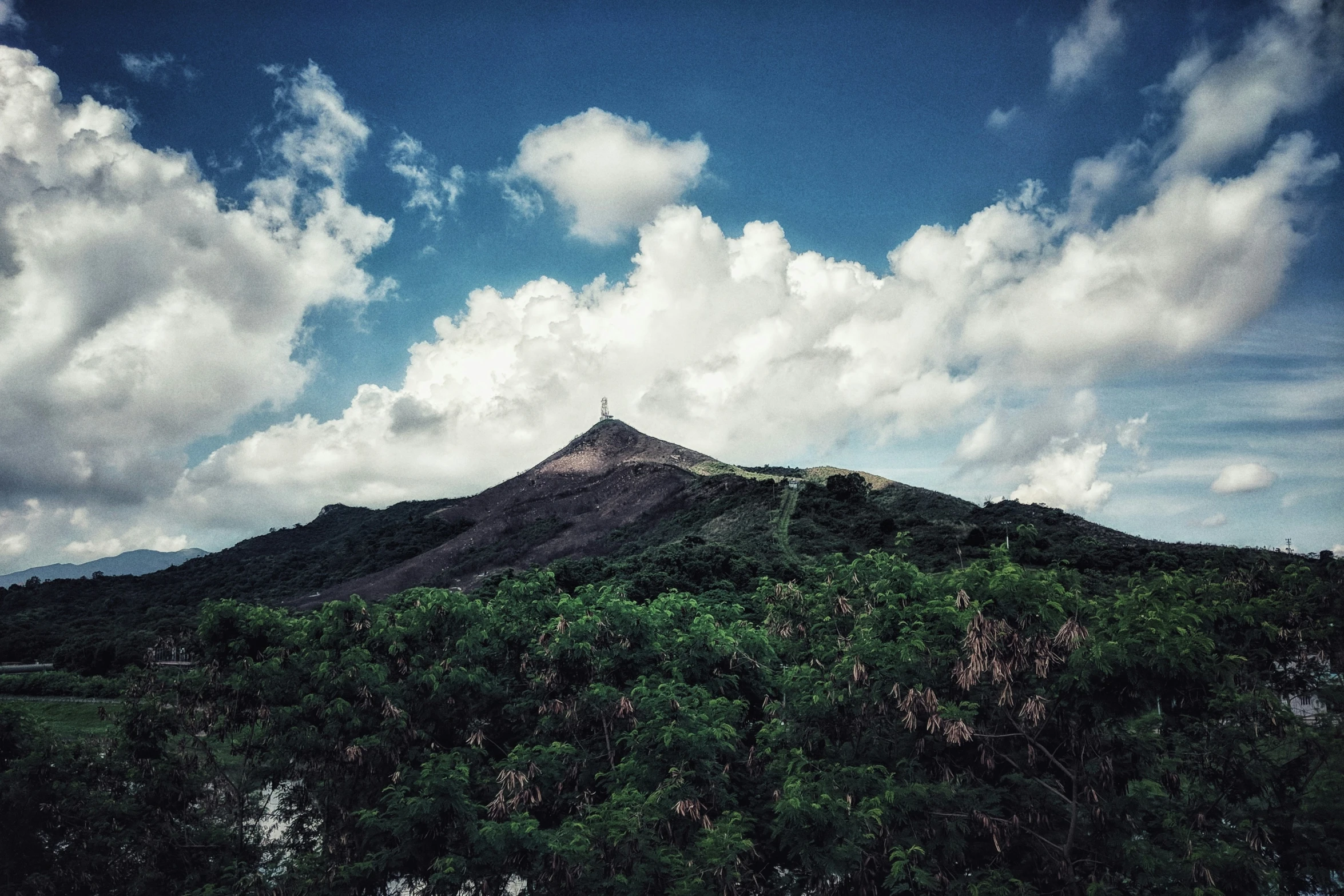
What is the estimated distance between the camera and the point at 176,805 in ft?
44.7

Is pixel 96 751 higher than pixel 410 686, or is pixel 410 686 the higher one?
pixel 410 686

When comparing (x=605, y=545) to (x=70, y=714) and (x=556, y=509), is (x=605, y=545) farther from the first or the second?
(x=70, y=714)

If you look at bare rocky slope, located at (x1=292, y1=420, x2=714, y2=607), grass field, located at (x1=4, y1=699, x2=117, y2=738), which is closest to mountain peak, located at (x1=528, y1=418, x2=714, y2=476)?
bare rocky slope, located at (x1=292, y1=420, x2=714, y2=607)

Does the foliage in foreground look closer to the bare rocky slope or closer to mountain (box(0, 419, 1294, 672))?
mountain (box(0, 419, 1294, 672))

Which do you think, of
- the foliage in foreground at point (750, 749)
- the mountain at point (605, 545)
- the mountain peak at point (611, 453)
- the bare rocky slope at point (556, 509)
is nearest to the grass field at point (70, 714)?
the mountain at point (605, 545)

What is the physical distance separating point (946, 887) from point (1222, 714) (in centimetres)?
467

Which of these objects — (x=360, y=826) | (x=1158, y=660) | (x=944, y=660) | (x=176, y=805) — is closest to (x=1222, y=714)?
(x=1158, y=660)

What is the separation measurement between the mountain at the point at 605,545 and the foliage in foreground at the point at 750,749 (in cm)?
274

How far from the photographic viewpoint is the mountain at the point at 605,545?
145ft

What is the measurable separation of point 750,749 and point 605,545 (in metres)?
62.1

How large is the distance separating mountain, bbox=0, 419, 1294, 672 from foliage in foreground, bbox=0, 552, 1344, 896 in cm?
274

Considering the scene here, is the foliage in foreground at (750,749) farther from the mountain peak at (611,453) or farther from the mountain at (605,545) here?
the mountain peak at (611,453)

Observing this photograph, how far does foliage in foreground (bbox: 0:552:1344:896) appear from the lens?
10.1 m

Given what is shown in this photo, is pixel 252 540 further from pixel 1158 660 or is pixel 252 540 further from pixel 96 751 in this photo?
pixel 1158 660
